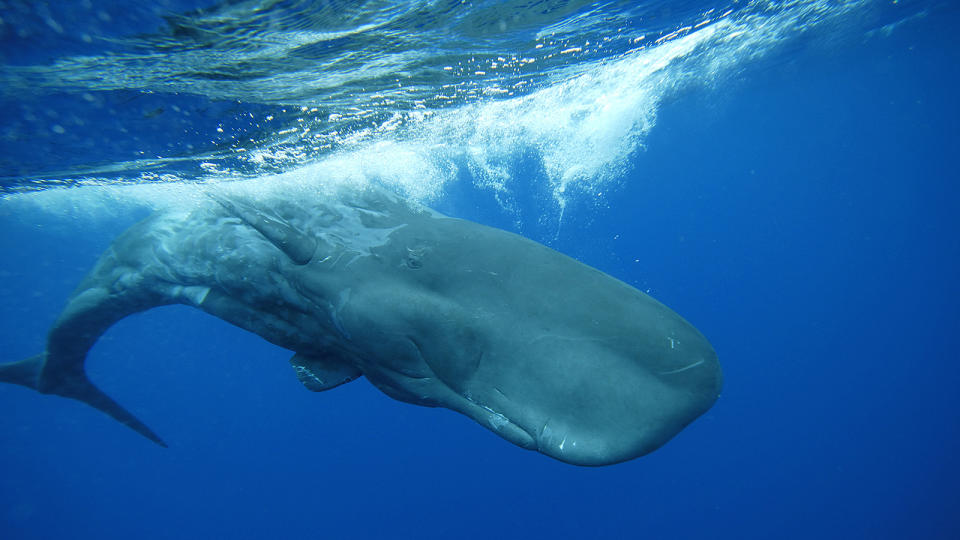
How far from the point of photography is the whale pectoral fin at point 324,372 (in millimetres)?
4465

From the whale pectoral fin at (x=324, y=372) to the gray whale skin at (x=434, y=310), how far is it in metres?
0.01

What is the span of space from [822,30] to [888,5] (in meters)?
2.30

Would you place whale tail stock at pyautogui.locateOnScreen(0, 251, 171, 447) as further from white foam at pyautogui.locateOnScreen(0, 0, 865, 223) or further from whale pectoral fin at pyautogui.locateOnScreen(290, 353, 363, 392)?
white foam at pyautogui.locateOnScreen(0, 0, 865, 223)

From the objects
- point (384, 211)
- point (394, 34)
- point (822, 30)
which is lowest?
point (384, 211)

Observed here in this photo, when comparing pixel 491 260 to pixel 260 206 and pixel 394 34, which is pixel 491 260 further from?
pixel 394 34

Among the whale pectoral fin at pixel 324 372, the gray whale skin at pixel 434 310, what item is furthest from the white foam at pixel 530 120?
the whale pectoral fin at pixel 324 372

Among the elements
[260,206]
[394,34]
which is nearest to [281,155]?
[394,34]

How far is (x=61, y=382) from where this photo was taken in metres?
7.16

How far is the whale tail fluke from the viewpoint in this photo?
683cm

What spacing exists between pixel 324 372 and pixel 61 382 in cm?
567

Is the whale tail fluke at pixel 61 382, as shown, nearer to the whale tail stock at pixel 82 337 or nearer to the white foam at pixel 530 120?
the whale tail stock at pixel 82 337

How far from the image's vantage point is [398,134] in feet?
47.6

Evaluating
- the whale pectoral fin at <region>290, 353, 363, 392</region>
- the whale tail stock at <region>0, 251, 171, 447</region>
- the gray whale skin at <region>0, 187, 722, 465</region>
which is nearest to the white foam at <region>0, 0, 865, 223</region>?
the whale tail stock at <region>0, 251, 171, 447</region>

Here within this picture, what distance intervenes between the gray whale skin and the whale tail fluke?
150 cm
